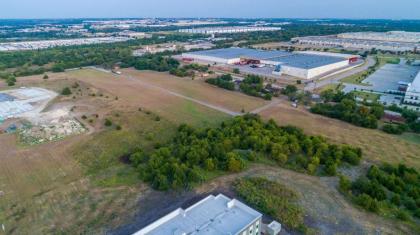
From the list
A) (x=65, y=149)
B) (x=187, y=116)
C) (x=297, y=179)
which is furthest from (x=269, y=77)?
(x=65, y=149)

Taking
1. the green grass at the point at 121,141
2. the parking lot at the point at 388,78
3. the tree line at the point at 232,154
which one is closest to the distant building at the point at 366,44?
the parking lot at the point at 388,78

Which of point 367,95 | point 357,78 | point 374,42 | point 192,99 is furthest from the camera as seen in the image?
point 374,42

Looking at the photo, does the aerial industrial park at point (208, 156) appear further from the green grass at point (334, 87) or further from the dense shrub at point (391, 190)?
the green grass at point (334, 87)

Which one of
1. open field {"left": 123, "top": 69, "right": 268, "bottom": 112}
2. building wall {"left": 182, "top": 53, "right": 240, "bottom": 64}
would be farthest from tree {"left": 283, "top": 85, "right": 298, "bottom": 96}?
building wall {"left": 182, "top": 53, "right": 240, "bottom": 64}

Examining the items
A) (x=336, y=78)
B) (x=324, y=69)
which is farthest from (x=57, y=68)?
(x=336, y=78)

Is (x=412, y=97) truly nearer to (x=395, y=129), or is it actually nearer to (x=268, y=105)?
(x=395, y=129)
